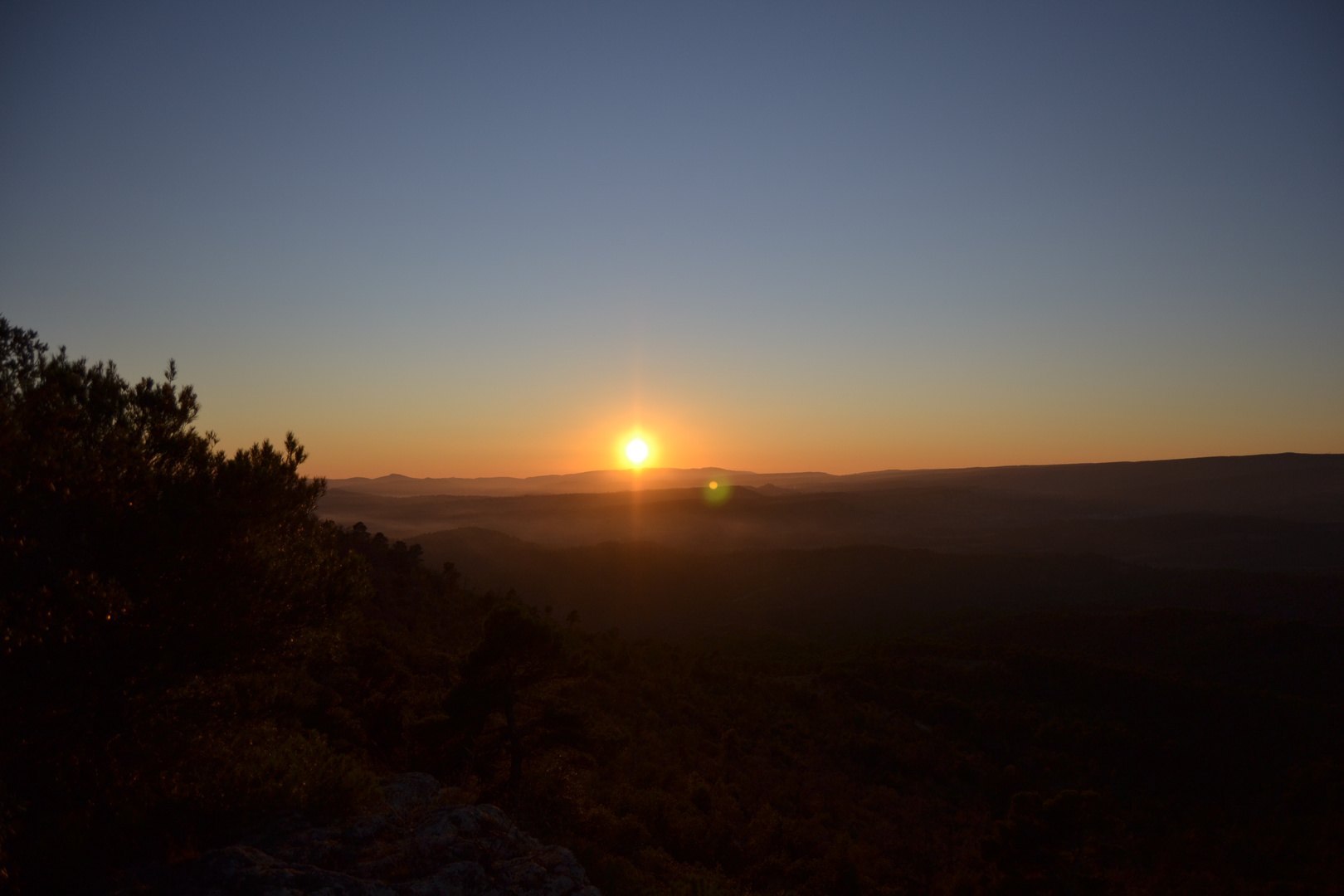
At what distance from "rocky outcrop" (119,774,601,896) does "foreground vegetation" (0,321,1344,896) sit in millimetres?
686

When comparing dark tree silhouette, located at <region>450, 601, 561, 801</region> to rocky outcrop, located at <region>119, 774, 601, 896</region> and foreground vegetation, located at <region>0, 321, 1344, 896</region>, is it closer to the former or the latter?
foreground vegetation, located at <region>0, 321, 1344, 896</region>

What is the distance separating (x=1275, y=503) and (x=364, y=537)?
242135 millimetres

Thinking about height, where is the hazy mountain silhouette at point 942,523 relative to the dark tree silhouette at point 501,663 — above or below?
below

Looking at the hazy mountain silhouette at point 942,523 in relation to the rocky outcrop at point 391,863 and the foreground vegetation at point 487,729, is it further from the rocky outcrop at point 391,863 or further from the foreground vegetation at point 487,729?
the rocky outcrop at point 391,863

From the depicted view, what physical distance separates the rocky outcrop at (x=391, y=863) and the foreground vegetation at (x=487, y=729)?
2.25 feet

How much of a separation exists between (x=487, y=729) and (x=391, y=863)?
752 centimetres

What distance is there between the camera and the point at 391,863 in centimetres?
746

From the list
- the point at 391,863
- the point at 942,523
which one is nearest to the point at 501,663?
the point at 391,863

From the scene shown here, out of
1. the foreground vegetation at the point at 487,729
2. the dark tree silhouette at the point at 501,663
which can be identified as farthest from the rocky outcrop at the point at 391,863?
the dark tree silhouette at the point at 501,663

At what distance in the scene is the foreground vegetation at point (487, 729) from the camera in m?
7.36

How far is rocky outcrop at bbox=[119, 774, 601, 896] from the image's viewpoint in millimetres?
6590

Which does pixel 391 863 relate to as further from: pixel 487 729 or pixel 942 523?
pixel 942 523

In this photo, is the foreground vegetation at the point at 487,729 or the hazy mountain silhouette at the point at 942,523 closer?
the foreground vegetation at the point at 487,729

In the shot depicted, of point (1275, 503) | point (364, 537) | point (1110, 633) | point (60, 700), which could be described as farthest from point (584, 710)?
point (1275, 503)
